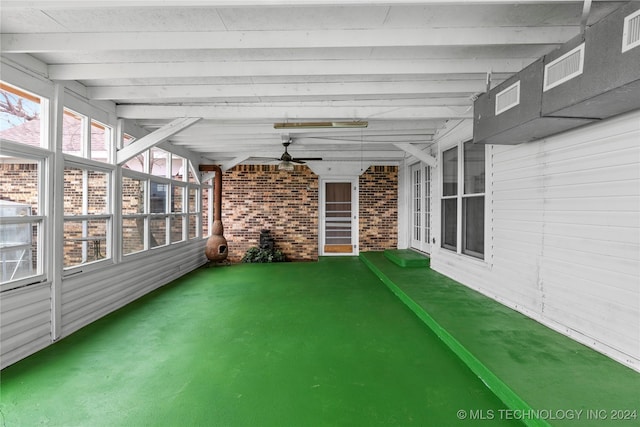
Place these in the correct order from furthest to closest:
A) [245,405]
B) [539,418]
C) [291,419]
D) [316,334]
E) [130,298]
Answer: [130,298] → [316,334] → [245,405] → [291,419] → [539,418]

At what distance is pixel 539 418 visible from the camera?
178 cm

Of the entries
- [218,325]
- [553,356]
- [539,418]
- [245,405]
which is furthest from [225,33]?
[553,356]

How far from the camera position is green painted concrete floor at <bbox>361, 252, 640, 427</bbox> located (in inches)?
70.9

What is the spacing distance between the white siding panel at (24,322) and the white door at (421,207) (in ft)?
20.4

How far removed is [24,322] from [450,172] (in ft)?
19.0

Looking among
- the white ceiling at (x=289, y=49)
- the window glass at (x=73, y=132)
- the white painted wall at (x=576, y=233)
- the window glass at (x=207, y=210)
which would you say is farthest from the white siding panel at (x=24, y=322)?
the window glass at (x=207, y=210)

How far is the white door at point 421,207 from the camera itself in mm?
6707

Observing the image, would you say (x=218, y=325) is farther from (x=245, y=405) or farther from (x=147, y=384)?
(x=245, y=405)

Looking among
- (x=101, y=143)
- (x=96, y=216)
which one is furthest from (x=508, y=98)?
(x=101, y=143)

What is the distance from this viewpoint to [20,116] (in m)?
2.93

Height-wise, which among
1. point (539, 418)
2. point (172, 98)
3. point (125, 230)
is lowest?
point (539, 418)

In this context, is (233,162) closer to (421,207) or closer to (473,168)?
(421,207)

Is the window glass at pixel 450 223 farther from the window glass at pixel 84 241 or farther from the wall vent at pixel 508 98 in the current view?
the window glass at pixel 84 241

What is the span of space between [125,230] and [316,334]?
11.5 ft
